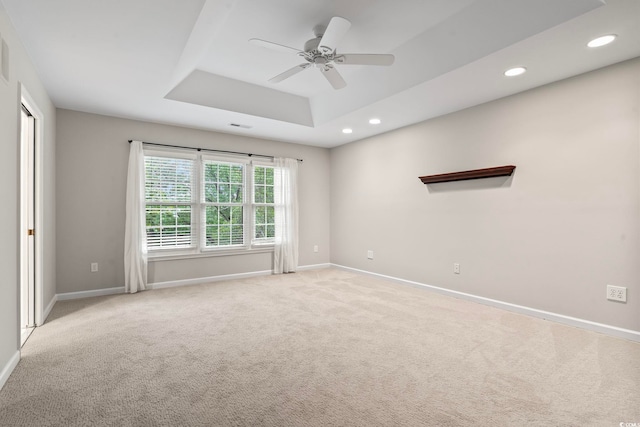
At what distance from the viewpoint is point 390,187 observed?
16.9 ft

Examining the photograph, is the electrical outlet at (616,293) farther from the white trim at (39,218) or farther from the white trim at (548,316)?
the white trim at (39,218)

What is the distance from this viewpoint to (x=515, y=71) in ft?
9.96

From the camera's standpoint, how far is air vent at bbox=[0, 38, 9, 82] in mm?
2074

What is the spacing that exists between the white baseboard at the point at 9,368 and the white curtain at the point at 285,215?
3630 millimetres

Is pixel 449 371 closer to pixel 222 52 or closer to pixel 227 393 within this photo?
pixel 227 393

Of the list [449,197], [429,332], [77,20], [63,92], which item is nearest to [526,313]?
[429,332]

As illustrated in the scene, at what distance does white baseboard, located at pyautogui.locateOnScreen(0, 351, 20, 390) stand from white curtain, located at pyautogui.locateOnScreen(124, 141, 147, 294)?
2071 millimetres

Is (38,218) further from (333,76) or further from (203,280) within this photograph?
(333,76)

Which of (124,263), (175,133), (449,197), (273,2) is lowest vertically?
(124,263)

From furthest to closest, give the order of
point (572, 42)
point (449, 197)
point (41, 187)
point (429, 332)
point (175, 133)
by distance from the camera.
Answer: point (175, 133) → point (449, 197) → point (41, 187) → point (429, 332) → point (572, 42)

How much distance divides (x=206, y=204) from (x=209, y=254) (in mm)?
779

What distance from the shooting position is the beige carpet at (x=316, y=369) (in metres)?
1.78

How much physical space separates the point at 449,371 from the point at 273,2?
303 cm

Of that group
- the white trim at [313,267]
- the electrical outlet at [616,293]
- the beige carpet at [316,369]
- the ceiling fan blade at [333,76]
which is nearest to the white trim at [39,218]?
the beige carpet at [316,369]
